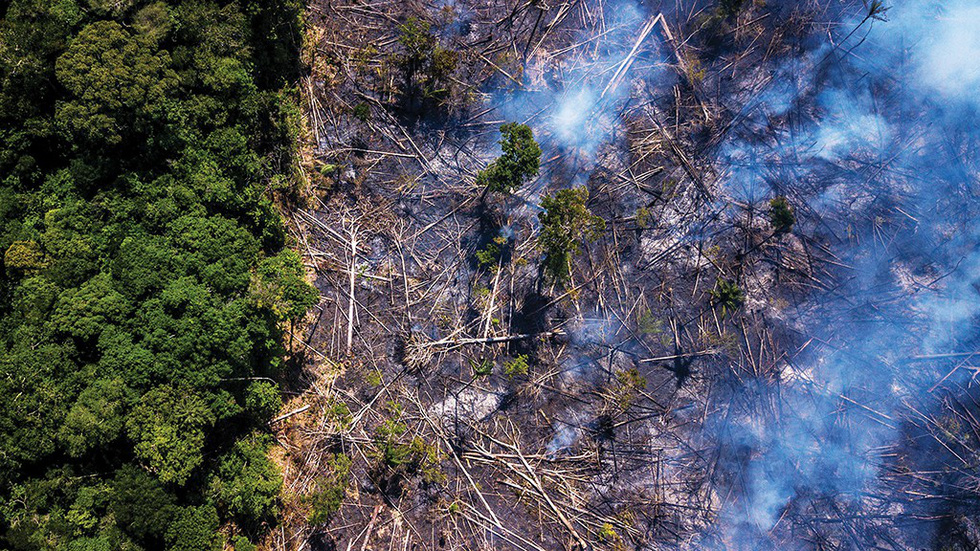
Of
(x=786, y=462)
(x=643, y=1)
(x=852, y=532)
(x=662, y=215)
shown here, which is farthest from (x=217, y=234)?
(x=852, y=532)

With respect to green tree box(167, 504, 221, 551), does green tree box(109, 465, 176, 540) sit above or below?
above

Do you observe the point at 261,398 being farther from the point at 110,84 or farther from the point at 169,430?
the point at 110,84

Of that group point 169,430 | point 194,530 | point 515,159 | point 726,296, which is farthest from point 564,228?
point 194,530

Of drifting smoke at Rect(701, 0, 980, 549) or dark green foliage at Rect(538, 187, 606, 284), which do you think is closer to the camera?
dark green foliage at Rect(538, 187, 606, 284)

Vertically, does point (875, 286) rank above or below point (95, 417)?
below

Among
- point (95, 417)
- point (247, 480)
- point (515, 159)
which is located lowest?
point (247, 480)

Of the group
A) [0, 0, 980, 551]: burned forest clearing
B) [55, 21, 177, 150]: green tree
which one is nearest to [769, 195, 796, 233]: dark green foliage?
[0, 0, 980, 551]: burned forest clearing

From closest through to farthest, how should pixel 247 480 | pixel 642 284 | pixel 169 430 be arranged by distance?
pixel 169 430 < pixel 247 480 < pixel 642 284

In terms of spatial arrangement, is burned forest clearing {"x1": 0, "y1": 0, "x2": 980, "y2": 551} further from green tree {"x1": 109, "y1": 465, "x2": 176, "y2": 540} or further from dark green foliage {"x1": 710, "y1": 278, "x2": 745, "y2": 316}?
green tree {"x1": 109, "y1": 465, "x2": 176, "y2": 540}
